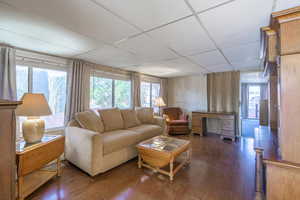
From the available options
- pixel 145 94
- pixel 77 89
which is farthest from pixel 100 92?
pixel 145 94

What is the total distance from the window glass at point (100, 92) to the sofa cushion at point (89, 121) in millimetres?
760

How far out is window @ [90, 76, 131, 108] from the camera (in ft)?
11.5

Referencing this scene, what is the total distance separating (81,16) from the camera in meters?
1.41

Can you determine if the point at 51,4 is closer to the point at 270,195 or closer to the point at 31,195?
the point at 31,195

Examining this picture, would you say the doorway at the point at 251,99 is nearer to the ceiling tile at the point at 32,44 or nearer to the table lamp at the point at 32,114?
the ceiling tile at the point at 32,44

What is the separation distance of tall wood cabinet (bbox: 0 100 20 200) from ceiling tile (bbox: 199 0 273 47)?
6.14 feet

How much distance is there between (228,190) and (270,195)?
2.55 feet

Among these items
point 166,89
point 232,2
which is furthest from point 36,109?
point 166,89

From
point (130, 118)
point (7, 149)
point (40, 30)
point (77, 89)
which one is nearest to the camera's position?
point (7, 149)

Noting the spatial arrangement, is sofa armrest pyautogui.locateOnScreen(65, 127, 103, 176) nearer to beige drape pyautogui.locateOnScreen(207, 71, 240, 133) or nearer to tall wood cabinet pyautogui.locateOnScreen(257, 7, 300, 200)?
tall wood cabinet pyautogui.locateOnScreen(257, 7, 300, 200)

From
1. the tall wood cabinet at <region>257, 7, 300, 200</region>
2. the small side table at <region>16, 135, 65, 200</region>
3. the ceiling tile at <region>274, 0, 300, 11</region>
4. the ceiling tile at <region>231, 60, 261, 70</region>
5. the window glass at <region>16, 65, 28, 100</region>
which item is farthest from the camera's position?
the ceiling tile at <region>231, 60, 261, 70</region>

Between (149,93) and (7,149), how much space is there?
14.8 ft

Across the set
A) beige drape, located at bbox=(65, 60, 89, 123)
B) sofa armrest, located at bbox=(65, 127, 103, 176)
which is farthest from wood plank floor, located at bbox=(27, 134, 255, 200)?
beige drape, located at bbox=(65, 60, 89, 123)

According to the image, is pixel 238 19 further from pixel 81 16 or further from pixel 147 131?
pixel 147 131
